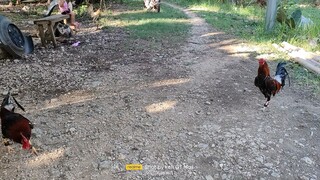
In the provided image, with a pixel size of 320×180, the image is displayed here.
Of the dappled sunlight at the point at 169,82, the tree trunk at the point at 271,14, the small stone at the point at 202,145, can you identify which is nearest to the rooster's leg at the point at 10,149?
the small stone at the point at 202,145

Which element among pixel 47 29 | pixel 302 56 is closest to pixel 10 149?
pixel 47 29

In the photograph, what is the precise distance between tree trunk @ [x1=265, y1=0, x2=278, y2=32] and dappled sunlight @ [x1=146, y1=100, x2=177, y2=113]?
534 cm

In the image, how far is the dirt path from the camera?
3.45m

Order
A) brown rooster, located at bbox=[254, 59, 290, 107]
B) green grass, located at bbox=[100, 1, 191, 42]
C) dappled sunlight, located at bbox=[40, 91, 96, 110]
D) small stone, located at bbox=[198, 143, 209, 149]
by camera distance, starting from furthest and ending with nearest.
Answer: green grass, located at bbox=[100, 1, 191, 42]
dappled sunlight, located at bbox=[40, 91, 96, 110]
brown rooster, located at bbox=[254, 59, 290, 107]
small stone, located at bbox=[198, 143, 209, 149]

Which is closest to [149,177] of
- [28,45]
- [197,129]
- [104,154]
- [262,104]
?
[104,154]

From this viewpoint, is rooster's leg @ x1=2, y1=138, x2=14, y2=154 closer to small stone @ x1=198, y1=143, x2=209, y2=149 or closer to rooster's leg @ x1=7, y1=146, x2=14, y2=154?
rooster's leg @ x1=7, y1=146, x2=14, y2=154

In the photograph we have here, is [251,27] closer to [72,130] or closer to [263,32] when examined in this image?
[263,32]

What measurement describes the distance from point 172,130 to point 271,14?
6.17 m

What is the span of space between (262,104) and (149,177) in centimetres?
254

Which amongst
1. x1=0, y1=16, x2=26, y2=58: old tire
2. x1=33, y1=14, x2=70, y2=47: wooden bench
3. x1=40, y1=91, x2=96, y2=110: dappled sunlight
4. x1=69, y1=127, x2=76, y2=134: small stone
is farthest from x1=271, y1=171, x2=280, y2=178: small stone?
x1=33, y1=14, x2=70, y2=47: wooden bench

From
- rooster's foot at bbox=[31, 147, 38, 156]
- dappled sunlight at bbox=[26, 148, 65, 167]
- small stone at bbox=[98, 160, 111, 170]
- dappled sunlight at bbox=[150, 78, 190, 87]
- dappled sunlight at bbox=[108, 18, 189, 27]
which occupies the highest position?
dappled sunlight at bbox=[108, 18, 189, 27]

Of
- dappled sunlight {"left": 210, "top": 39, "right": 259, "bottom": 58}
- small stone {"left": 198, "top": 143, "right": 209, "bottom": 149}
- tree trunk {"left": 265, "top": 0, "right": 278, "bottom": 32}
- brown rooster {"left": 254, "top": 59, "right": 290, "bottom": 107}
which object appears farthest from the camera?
tree trunk {"left": 265, "top": 0, "right": 278, "bottom": 32}

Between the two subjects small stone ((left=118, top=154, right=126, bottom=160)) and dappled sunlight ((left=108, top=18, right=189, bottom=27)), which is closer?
small stone ((left=118, top=154, right=126, bottom=160))

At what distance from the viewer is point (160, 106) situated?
191 inches
